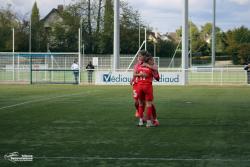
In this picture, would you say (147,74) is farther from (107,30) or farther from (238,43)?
(238,43)

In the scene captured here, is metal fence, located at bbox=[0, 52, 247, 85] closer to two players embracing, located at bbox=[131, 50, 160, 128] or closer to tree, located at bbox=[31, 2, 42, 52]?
two players embracing, located at bbox=[131, 50, 160, 128]

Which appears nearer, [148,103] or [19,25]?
[148,103]

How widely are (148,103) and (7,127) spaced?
3197 millimetres

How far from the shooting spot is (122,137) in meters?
10.9

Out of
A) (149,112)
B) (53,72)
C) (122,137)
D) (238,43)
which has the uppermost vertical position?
(238,43)

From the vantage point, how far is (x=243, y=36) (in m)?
104

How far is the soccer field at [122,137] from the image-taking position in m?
8.55

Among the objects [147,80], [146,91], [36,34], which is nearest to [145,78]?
[147,80]

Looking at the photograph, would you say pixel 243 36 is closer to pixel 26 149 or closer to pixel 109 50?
pixel 109 50

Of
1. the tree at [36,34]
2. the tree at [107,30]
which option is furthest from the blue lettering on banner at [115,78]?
the tree at [36,34]

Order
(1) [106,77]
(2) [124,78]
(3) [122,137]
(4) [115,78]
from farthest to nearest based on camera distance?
(1) [106,77]
(4) [115,78]
(2) [124,78]
(3) [122,137]

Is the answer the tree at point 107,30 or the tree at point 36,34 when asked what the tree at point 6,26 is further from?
the tree at point 107,30

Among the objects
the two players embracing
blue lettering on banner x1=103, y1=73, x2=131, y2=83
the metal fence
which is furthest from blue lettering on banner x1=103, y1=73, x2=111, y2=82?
the two players embracing

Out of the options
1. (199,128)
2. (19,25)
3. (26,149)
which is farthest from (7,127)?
(19,25)
